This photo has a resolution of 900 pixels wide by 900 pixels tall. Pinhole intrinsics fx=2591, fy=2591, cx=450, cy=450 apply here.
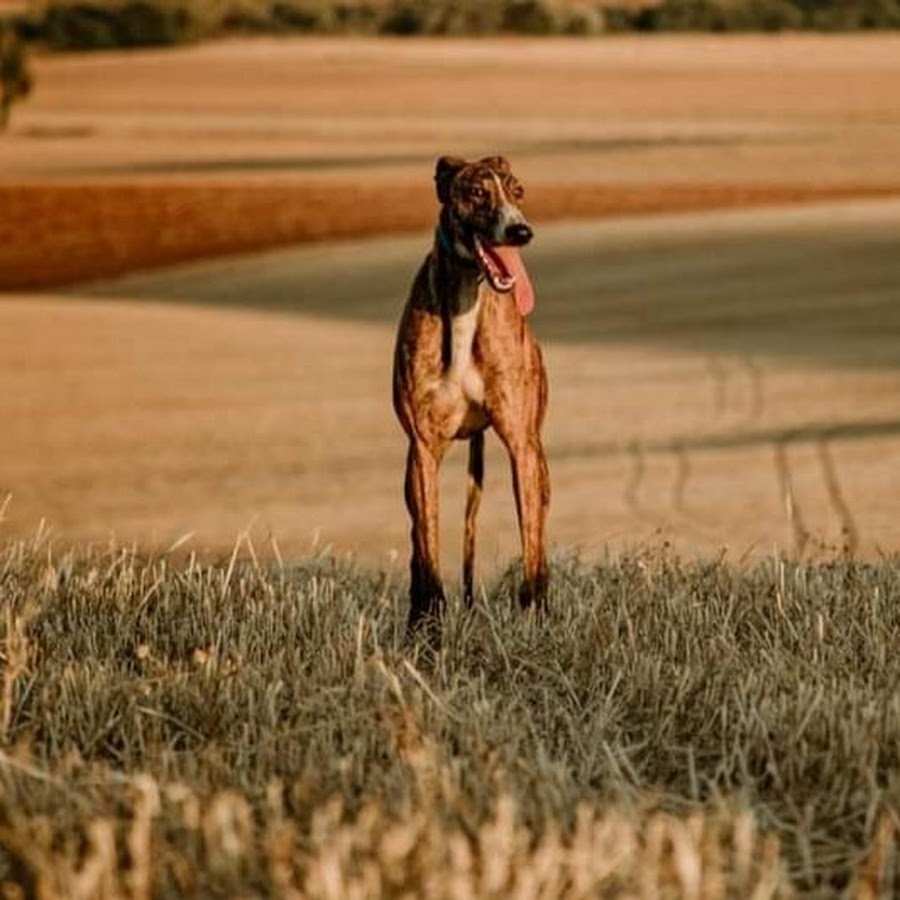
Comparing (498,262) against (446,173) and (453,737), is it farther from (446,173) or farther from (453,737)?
(453,737)

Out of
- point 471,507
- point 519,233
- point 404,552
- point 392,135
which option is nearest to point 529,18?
point 392,135

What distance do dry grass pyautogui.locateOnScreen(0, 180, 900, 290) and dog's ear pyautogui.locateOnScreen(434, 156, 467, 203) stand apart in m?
26.1

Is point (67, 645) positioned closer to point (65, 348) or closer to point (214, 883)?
point (214, 883)

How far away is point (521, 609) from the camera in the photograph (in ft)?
22.1

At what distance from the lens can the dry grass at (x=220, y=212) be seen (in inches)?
1344

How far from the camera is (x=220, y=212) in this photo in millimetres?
37125

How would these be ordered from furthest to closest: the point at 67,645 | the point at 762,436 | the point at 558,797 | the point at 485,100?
1. the point at 485,100
2. the point at 762,436
3. the point at 67,645
4. the point at 558,797

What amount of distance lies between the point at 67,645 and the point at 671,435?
10634 mm

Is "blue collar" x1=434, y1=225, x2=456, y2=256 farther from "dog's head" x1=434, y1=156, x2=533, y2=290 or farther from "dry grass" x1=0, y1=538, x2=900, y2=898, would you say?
"dry grass" x1=0, y1=538, x2=900, y2=898

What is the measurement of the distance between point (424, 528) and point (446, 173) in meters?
0.90

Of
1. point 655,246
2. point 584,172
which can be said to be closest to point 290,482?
point 655,246

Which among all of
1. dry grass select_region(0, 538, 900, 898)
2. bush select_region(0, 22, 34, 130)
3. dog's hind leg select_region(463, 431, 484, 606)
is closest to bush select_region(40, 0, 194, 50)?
bush select_region(0, 22, 34, 130)

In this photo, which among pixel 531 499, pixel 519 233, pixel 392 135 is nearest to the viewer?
pixel 519 233

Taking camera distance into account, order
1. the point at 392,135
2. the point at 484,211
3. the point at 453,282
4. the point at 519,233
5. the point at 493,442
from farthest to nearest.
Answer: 1. the point at 392,135
2. the point at 493,442
3. the point at 453,282
4. the point at 484,211
5. the point at 519,233
